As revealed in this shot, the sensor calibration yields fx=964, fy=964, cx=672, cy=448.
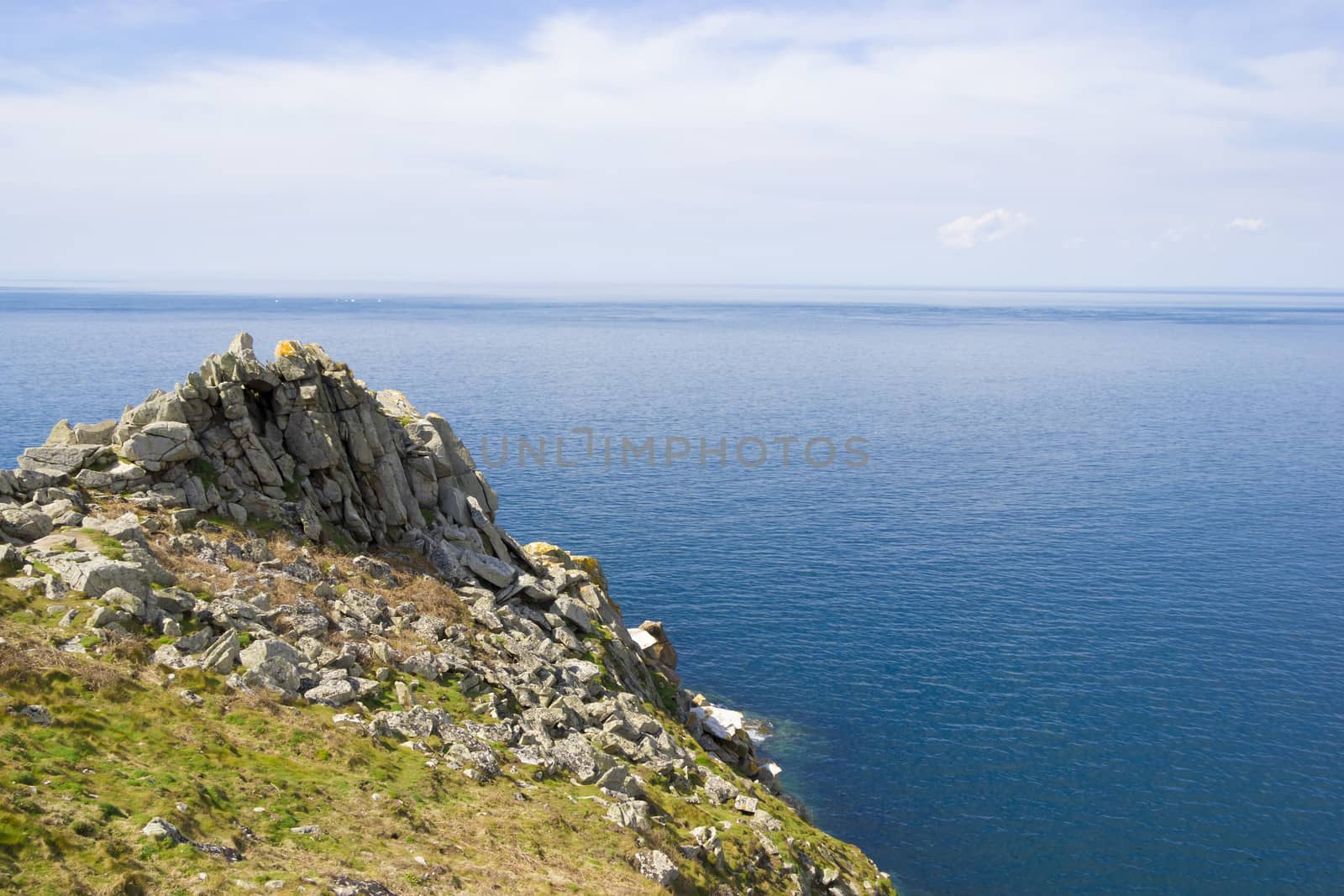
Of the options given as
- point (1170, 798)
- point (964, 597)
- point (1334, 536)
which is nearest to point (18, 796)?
point (1170, 798)

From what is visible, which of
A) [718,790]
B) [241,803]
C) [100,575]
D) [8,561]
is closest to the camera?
[241,803]

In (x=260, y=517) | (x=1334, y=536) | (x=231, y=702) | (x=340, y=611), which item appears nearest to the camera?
(x=231, y=702)

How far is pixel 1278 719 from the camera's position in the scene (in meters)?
74.2

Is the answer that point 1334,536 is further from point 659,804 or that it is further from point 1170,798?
point 659,804

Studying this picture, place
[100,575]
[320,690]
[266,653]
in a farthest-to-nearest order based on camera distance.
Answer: [100,575]
[320,690]
[266,653]

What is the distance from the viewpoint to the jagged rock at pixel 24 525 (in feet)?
135

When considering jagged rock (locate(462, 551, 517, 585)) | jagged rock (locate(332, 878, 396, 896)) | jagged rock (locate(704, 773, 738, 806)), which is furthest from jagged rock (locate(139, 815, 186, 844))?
jagged rock (locate(462, 551, 517, 585))

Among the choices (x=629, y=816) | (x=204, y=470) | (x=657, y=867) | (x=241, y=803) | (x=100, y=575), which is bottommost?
(x=657, y=867)

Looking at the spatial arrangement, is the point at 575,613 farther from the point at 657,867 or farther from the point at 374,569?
the point at 657,867

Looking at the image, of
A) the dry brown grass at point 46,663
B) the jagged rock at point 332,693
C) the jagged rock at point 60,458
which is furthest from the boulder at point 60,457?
the jagged rock at point 332,693

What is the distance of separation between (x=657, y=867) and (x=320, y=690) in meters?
14.6

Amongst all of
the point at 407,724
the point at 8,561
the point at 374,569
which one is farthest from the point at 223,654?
the point at 374,569

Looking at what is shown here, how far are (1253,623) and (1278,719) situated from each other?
1928 cm

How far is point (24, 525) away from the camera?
41.5 meters
